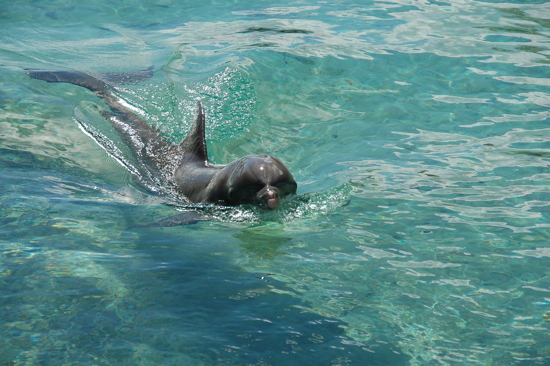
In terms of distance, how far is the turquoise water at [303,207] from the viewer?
338 centimetres

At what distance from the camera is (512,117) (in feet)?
24.9

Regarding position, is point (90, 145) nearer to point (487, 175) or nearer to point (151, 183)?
point (151, 183)

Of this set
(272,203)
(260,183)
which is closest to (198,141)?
(260,183)

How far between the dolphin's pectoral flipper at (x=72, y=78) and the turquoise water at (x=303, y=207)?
17 cm

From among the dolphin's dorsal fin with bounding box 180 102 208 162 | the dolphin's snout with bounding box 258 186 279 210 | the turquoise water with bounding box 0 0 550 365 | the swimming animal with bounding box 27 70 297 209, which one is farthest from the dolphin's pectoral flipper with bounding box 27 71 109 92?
the dolphin's snout with bounding box 258 186 279 210

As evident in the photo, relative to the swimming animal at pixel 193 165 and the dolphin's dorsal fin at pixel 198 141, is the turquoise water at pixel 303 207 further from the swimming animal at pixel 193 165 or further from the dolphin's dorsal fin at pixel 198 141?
the dolphin's dorsal fin at pixel 198 141

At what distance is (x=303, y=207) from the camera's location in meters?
5.39

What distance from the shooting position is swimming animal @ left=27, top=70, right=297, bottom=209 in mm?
5203

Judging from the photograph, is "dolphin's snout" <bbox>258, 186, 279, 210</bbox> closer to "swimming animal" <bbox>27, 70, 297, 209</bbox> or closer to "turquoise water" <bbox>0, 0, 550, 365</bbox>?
"swimming animal" <bbox>27, 70, 297, 209</bbox>

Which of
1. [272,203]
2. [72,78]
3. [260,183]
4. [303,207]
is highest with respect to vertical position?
[72,78]

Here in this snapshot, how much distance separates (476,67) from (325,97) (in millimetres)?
2605

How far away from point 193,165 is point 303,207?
1.66 metres

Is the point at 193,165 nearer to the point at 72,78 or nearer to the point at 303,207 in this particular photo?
the point at 303,207

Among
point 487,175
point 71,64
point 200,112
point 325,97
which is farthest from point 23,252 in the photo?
point 71,64
